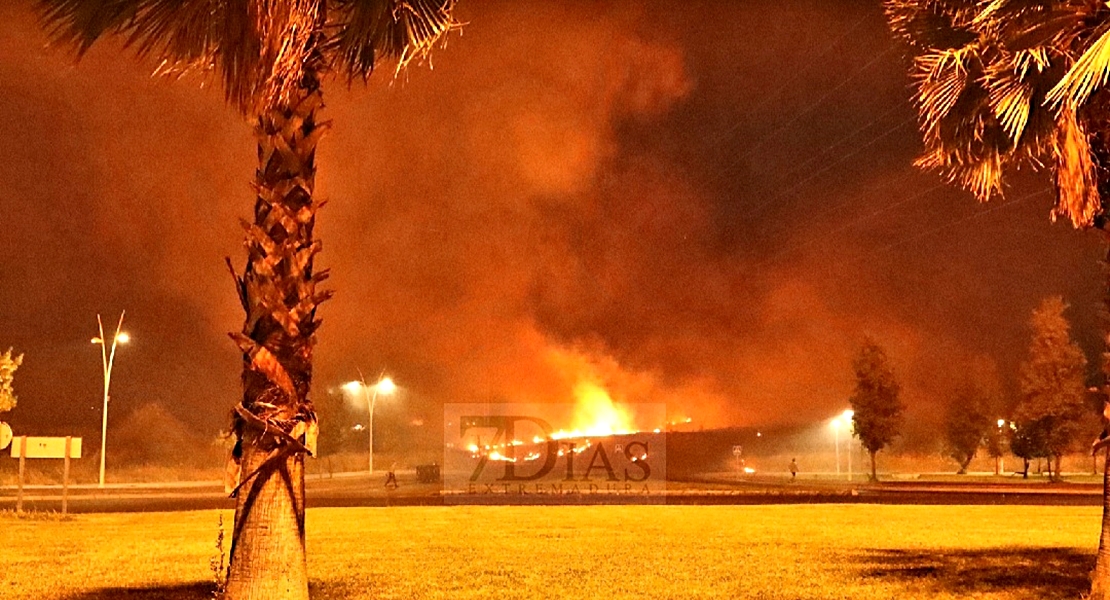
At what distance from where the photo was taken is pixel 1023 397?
58.6m

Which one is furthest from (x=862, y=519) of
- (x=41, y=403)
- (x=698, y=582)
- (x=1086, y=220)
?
(x=41, y=403)

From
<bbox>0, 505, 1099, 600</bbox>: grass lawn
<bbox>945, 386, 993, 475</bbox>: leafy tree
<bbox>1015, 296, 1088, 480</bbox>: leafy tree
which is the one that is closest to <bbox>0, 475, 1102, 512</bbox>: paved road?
<bbox>0, 505, 1099, 600</bbox>: grass lawn

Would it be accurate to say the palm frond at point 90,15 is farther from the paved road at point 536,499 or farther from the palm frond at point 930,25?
the paved road at point 536,499

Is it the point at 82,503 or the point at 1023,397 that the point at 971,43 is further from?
the point at 1023,397

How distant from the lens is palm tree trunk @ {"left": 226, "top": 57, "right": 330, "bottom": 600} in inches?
282

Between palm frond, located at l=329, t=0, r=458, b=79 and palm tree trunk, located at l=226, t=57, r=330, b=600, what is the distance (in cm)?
122

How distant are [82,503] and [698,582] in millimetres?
26983

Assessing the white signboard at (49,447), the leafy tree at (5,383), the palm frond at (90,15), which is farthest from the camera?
the leafy tree at (5,383)

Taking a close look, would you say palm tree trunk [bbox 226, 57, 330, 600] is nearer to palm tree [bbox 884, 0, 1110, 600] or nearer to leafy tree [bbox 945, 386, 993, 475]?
palm tree [bbox 884, 0, 1110, 600]

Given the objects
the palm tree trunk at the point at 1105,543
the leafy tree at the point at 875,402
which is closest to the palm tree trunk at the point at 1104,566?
the palm tree trunk at the point at 1105,543

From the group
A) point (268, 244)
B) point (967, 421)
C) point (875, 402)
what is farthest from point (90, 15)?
point (967, 421)

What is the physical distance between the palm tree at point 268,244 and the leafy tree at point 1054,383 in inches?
2262

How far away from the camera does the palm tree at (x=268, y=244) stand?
707cm

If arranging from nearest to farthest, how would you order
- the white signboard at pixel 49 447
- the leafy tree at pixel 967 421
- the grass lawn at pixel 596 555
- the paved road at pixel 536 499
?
the grass lawn at pixel 596 555, the white signboard at pixel 49 447, the paved road at pixel 536 499, the leafy tree at pixel 967 421
